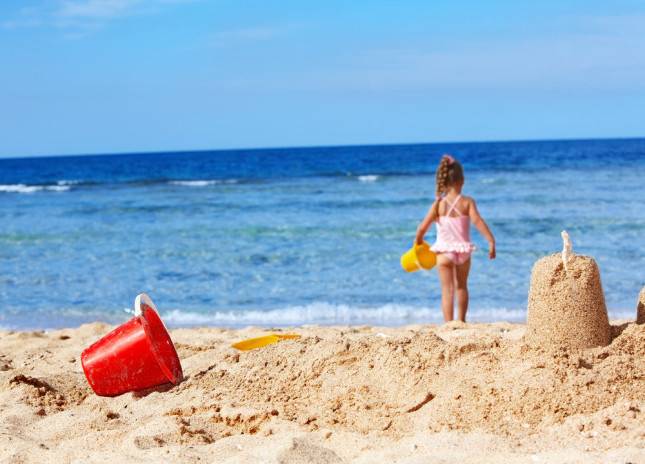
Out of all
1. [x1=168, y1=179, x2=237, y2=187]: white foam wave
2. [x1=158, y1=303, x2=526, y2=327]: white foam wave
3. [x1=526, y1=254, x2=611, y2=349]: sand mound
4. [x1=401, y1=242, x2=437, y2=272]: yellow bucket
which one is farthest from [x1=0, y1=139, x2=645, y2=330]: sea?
[x1=168, y1=179, x2=237, y2=187]: white foam wave

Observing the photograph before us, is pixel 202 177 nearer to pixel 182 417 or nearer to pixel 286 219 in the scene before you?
pixel 286 219

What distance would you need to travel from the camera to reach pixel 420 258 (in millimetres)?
6297

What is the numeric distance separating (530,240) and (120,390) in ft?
28.3

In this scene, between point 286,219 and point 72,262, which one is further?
point 286,219

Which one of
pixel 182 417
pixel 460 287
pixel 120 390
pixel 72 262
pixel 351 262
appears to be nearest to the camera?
pixel 182 417

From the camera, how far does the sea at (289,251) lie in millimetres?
7855

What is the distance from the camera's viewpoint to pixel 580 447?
2859mm

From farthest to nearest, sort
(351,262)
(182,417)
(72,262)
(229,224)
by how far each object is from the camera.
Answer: (229,224), (72,262), (351,262), (182,417)

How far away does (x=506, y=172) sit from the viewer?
92.2 ft

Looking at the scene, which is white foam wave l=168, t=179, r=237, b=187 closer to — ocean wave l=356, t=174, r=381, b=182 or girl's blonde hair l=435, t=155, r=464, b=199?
ocean wave l=356, t=174, r=381, b=182

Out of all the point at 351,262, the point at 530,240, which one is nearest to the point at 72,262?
the point at 351,262

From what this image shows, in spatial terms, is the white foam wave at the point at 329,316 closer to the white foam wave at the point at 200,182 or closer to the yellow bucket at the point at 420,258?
the yellow bucket at the point at 420,258

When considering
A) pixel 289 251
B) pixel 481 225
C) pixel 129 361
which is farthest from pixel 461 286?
pixel 289 251

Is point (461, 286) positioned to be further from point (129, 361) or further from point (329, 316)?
point (129, 361)
